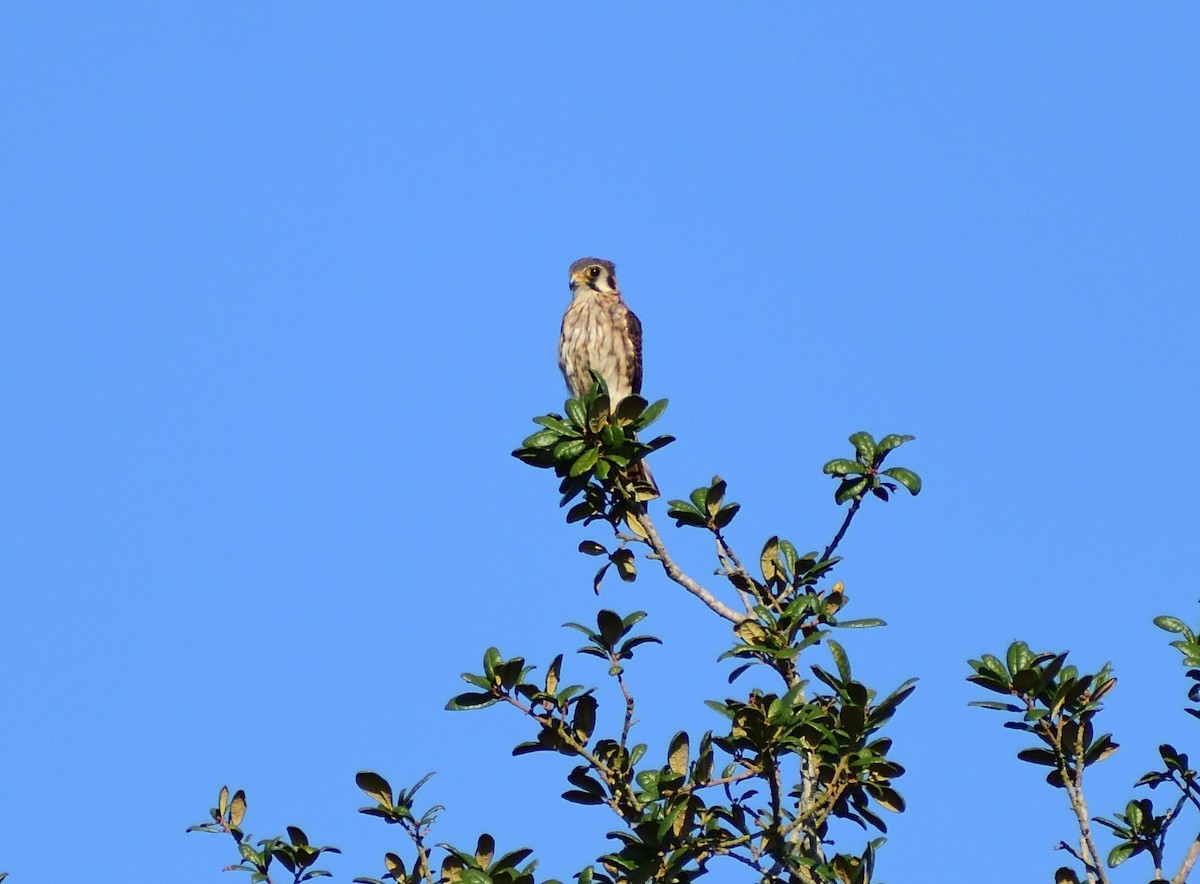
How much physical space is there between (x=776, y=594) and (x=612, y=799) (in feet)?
3.34

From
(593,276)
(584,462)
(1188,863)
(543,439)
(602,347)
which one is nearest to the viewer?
(1188,863)

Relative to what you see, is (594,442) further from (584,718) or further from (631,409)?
(584,718)

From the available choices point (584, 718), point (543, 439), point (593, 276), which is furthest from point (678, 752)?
point (593, 276)

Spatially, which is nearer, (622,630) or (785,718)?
(785,718)

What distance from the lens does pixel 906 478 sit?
575cm

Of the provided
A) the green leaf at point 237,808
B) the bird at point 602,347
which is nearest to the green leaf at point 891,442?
the green leaf at point 237,808

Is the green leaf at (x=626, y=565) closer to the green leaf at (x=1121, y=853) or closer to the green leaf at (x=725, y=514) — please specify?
the green leaf at (x=725, y=514)

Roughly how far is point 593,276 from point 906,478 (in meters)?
5.80

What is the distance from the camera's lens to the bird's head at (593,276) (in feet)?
36.8

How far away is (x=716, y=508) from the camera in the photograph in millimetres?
5785

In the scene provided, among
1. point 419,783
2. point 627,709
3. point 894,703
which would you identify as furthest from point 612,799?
point 894,703

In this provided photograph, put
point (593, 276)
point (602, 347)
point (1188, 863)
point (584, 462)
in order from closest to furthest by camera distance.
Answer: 1. point (1188, 863)
2. point (584, 462)
3. point (602, 347)
4. point (593, 276)

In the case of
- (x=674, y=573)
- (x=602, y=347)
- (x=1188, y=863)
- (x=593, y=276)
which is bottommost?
(x=1188, y=863)

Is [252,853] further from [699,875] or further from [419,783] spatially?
[699,875]
